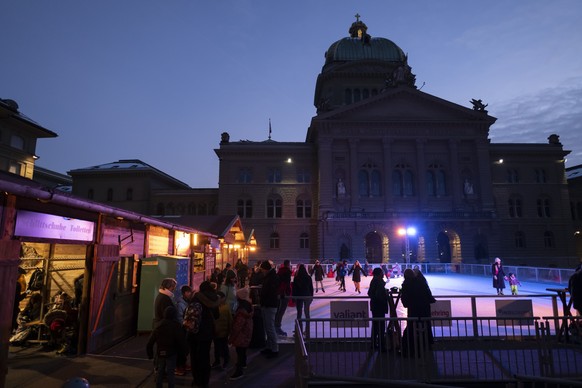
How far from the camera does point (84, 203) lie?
7.86 metres

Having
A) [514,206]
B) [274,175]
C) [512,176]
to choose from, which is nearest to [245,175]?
[274,175]

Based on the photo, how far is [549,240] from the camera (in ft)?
164

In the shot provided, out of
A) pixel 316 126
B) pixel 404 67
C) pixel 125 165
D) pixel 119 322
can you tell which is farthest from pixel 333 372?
pixel 125 165

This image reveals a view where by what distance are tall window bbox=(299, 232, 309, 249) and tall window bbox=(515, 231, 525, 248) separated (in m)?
28.8

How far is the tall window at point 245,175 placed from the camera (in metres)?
50.9

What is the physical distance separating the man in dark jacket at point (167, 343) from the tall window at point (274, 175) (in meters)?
44.9

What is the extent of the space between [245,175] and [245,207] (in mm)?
4545

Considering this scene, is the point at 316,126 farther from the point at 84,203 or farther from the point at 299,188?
the point at 84,203

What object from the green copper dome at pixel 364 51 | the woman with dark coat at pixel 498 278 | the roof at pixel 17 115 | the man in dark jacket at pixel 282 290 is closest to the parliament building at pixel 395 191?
the green copper dome at pixel 364 51

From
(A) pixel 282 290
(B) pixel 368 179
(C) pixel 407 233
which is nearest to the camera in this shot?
(A) pixel 282 290

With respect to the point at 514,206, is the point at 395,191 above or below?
above

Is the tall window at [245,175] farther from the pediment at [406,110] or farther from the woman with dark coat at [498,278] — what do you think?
the woman with dark coat at [498,278]

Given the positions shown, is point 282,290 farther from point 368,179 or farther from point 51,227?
point 368,179

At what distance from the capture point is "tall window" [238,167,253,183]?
50.9m
